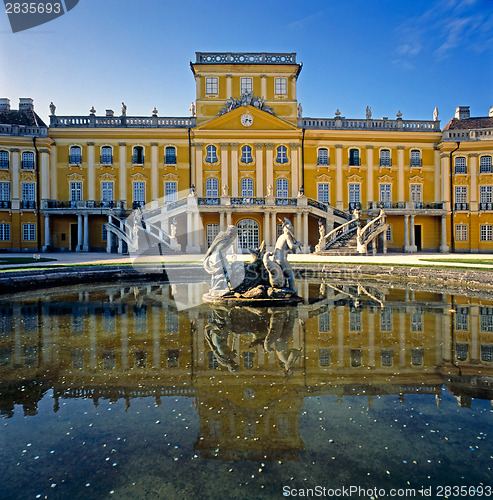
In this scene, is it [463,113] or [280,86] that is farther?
[463,113]

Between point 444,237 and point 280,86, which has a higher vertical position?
point 280,86

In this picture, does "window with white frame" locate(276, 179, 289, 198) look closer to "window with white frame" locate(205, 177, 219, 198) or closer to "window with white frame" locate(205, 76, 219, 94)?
"window with white frame" locate(205, 177, 219, 198)

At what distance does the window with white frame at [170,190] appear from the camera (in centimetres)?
3594

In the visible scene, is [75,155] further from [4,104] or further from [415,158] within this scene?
[415,158]

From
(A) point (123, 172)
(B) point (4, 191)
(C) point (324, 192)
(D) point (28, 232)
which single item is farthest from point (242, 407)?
(B) point (4, 191)

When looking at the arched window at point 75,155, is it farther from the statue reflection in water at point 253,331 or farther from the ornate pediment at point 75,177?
the statue reflection in water at point 253,331

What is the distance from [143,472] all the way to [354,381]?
3.02 metres

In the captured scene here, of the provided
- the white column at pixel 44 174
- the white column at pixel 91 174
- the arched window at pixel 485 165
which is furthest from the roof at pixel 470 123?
the white column at pixel 44 174

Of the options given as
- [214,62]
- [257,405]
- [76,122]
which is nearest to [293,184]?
[214,62]

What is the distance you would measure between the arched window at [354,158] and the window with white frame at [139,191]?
842 inches

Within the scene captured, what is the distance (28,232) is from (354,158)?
3347 centimetres

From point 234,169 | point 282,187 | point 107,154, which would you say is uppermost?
point 107,154

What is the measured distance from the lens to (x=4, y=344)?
6590mm

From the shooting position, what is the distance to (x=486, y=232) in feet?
118
